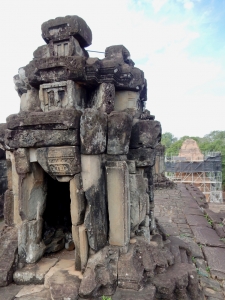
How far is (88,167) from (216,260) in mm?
3083

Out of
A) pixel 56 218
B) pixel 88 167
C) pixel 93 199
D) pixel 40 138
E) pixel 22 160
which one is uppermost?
pixel 40 138

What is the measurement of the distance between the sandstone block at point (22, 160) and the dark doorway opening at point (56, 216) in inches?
23.0

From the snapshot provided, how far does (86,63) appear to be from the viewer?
2.97 m

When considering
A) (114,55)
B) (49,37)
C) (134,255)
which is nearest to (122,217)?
(134,255)

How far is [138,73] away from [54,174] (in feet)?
5.83

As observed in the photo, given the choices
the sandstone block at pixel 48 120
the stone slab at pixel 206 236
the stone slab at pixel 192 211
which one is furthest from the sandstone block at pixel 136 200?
the stone slab at pixel 192 211

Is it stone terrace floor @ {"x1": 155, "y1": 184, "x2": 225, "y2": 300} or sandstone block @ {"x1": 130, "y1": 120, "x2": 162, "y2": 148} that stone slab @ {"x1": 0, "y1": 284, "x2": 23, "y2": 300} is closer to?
stone terrace floor @ {"x1": 155, "y1": 184, "x2": 225, "y2": 300}

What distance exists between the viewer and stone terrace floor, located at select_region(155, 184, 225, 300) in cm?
347

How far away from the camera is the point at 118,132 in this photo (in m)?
2.84

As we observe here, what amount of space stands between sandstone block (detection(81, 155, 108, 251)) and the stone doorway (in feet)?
2.74

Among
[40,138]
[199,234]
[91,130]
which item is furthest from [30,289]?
[199,234]

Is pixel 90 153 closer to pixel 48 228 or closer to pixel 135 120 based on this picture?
pixel 135 120

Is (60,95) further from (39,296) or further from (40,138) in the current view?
(39,296)

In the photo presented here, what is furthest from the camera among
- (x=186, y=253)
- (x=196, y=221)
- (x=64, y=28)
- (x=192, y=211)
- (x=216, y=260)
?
(x=192, y=211)
